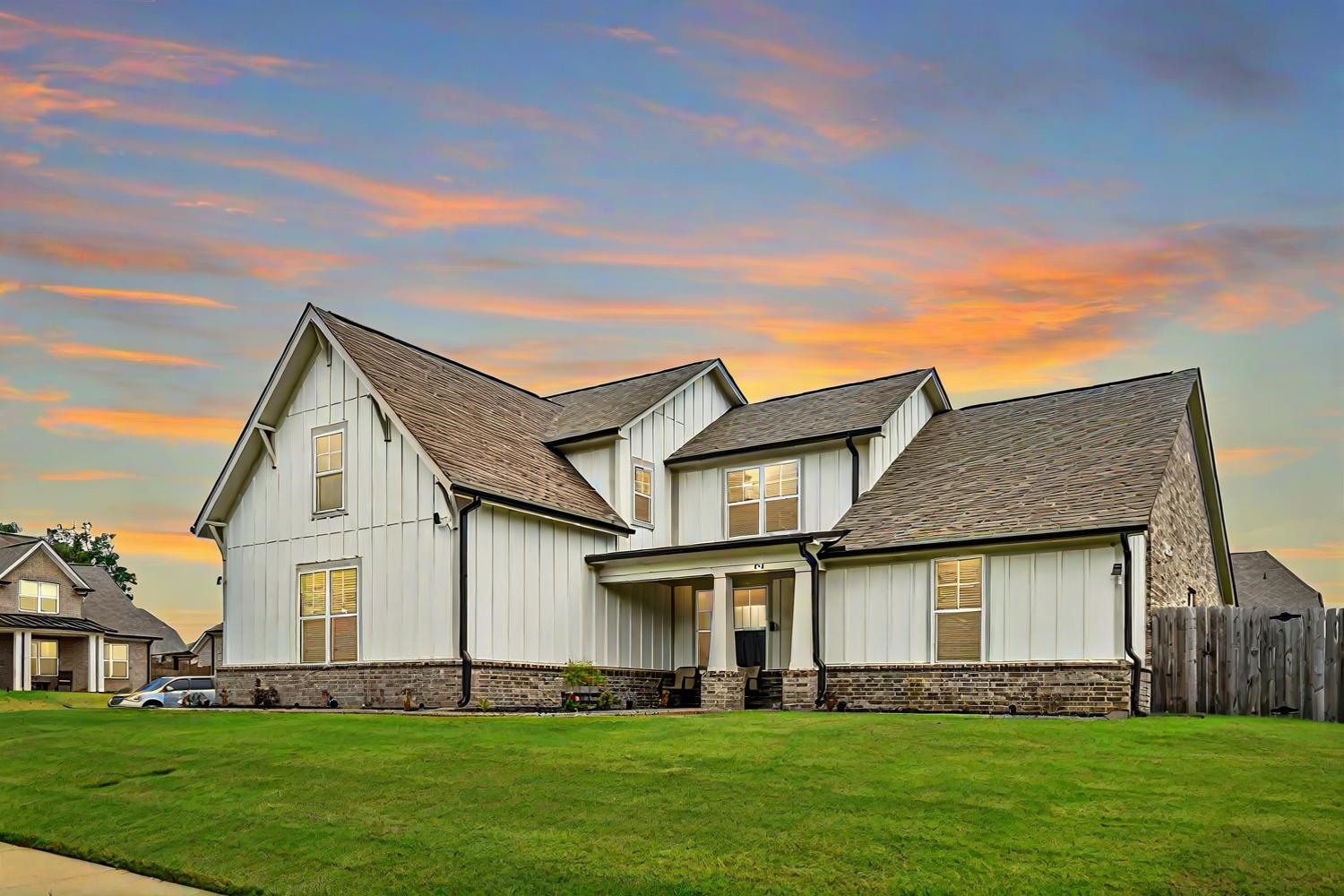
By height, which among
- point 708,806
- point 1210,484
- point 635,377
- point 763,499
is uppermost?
point 635,377

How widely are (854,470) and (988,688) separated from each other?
20.0 ft

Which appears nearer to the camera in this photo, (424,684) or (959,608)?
(959,608)

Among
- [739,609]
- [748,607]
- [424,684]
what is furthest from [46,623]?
[748,607]

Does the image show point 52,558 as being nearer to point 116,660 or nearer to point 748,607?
point 116,660

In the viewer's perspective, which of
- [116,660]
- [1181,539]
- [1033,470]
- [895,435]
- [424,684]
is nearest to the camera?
[424,684]

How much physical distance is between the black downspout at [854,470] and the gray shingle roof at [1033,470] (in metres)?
0.24

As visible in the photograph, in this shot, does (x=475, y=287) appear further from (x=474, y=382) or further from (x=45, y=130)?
(x=45, y=130)

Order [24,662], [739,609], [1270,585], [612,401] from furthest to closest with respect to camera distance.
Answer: [1270,585], [24,662], [612,401], [739,609]

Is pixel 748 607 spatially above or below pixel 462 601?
below

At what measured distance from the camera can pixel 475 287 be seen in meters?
25.1

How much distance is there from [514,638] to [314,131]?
398 inches

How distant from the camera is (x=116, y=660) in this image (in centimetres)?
5650

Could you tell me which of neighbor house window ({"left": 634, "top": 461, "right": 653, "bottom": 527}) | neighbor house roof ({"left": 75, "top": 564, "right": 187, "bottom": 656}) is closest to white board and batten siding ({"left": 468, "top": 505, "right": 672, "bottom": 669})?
neighbor house window ({"left": 634, "top": 461, "right": 653, "bottom": 527})

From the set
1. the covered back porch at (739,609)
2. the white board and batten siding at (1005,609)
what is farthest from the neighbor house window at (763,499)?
the white board and batten siding at (1005,609)
